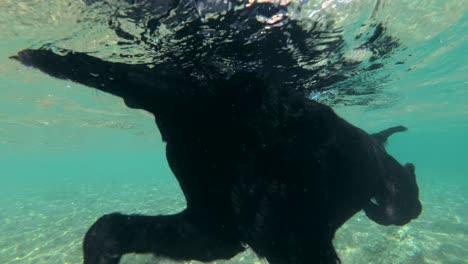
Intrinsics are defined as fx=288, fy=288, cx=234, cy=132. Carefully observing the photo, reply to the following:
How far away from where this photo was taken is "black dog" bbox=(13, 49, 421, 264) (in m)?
3.99

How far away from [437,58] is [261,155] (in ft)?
50.2

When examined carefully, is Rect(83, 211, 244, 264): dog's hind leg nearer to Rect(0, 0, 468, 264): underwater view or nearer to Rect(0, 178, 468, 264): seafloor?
Rect(0, 0, 468, 264): underwater view

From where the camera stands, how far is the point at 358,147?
5.06m

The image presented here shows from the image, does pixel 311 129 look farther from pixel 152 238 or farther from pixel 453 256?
pixel 453 256

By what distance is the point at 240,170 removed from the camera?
443 centimetres

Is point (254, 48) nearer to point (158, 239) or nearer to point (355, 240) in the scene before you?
point (158, 239)

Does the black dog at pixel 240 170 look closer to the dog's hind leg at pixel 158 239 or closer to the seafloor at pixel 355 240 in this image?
the dog's hind leg at pixel 158 239

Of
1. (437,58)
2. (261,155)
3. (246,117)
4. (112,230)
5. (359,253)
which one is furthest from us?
(437,58)

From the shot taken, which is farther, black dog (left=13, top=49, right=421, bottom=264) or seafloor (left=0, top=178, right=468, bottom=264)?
seafloor (left=0, top=178, right=468, bottom=264)

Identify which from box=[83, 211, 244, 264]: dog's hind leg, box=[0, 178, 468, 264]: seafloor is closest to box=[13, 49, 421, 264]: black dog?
box=[83, 211, 244, 264]: dog's hind leg

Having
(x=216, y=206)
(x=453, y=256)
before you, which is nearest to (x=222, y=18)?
(x=216, y=206)

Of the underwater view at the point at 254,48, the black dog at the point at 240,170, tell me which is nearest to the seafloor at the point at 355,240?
the underwater view at the point at 254,48

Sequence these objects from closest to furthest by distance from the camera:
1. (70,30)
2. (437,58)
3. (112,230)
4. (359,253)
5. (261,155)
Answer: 1. (112,230)
2. (261,155)
3. (70,30)
4. (359,253)
5. (437,58)

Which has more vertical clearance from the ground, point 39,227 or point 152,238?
point 152,238
